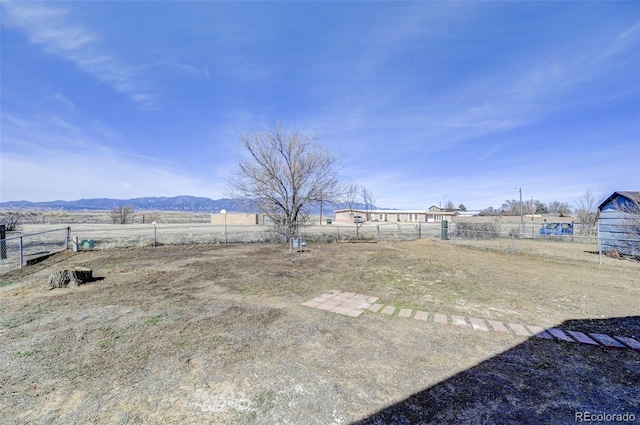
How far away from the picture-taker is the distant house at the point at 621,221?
10130mm

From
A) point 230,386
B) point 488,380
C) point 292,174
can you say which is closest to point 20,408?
point 230,386

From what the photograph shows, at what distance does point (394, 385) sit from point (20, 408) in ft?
9.03

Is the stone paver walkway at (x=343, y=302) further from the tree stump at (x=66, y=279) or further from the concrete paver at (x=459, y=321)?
the tree stump at (x=66, y=279)

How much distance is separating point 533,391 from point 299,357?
1.96 m

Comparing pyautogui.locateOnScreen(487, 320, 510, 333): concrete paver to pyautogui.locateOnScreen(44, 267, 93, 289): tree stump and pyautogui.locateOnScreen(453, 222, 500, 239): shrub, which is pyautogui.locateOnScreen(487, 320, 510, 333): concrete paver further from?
pyautogui.locateOnScreen(453, 222, 500, 239): shrub

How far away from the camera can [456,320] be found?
352cm

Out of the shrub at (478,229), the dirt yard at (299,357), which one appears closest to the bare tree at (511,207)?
the shrub at (478,229)

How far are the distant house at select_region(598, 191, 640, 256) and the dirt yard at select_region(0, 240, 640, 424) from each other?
760cm

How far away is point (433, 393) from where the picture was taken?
2.09 meters

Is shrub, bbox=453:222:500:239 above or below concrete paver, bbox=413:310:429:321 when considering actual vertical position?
above

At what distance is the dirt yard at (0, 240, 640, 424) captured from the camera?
1.91 metres

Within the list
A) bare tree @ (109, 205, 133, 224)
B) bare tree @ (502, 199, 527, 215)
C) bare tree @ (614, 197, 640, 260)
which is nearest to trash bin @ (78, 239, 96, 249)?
bare tree @ (614, 197, 640, 260)

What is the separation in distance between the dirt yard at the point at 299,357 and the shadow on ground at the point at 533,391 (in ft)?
0.04

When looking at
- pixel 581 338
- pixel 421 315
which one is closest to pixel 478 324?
pixel 421 315
